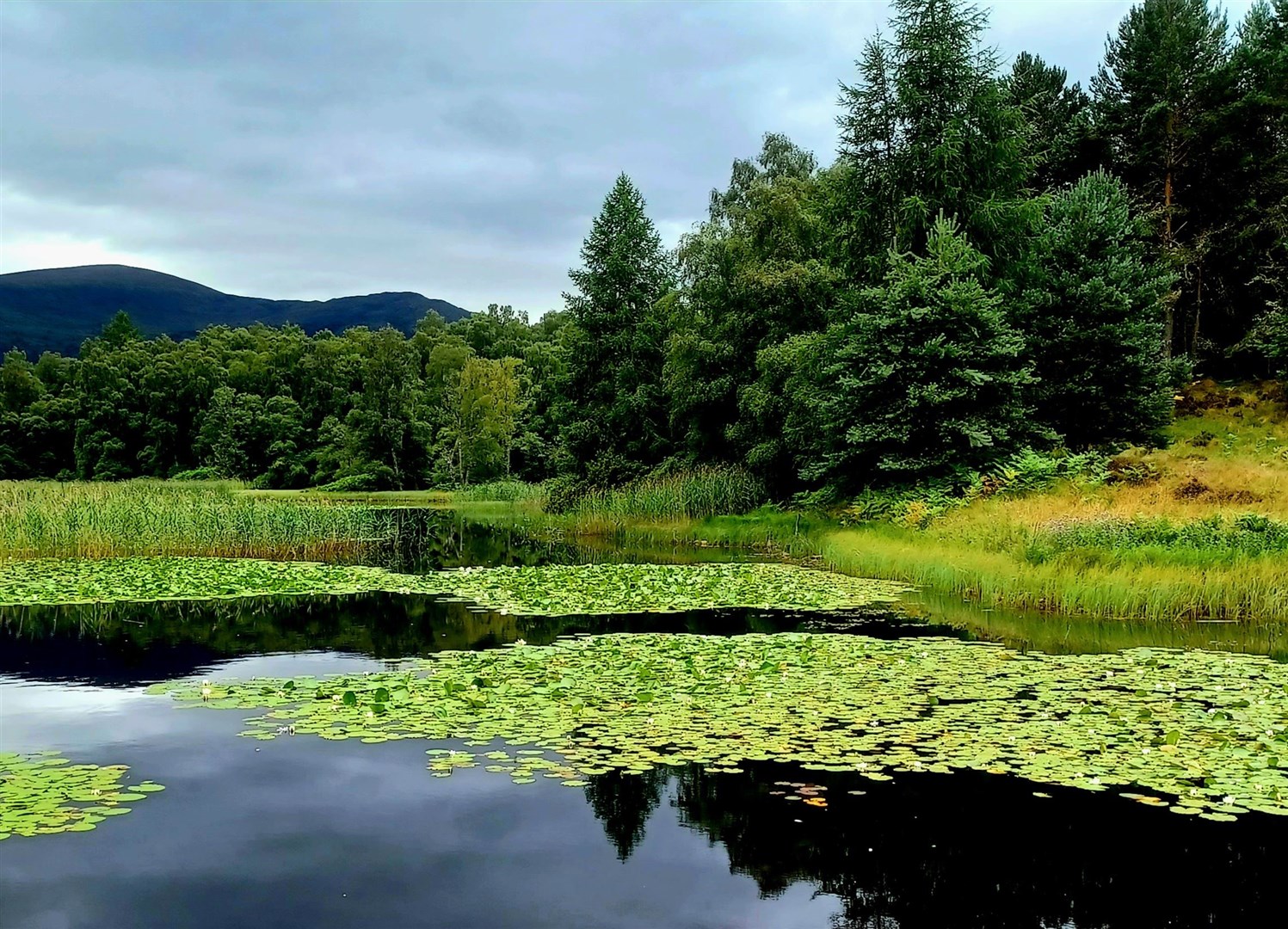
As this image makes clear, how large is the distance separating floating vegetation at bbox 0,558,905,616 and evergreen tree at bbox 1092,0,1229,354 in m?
A: 29.4

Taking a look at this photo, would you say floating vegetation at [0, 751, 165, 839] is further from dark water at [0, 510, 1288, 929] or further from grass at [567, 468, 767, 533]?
grass at [567, 468, 767, 533]

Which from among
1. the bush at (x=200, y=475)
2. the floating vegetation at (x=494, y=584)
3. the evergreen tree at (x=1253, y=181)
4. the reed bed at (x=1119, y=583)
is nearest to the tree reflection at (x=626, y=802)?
the floating vegetation at (x=494, y=584)

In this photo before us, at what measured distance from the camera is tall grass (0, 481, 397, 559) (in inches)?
857

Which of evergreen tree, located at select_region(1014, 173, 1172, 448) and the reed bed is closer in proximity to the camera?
the reed bed

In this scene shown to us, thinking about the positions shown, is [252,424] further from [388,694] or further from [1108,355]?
[388,694]

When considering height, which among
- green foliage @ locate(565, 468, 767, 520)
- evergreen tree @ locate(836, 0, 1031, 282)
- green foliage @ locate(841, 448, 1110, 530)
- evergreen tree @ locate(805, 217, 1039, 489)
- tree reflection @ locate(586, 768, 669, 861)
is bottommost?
tree reflection @ locate(586, 768, 669, 861)

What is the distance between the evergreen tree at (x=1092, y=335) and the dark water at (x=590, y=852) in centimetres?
2324

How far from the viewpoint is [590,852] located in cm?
600

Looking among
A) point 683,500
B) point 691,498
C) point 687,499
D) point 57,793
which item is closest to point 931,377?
point 691,498

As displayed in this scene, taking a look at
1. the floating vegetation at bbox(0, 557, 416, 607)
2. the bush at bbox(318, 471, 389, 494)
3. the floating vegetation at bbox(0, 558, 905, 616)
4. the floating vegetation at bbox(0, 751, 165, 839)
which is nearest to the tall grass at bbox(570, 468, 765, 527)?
the floating vegetation at bbox(0, 558, 905, 616)

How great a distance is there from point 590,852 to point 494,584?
1260cm

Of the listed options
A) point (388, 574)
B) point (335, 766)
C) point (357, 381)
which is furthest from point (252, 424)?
point (335, 766)

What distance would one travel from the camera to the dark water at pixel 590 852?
5180mm

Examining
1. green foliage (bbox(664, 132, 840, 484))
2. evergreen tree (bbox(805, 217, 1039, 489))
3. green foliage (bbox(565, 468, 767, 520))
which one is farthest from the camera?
green foliage (bbox(664, 132, 840, 484))
